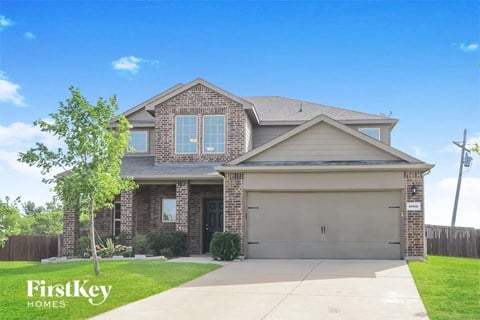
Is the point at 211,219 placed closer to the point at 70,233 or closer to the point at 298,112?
the point at 70,233

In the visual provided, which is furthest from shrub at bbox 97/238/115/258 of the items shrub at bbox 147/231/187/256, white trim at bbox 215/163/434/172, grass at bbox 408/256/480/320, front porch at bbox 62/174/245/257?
grass at bbox 408/256/480/320

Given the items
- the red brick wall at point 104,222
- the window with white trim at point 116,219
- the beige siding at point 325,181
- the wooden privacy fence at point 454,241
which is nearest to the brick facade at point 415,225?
the beige siding at point 325,181

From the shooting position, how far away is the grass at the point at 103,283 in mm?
9180

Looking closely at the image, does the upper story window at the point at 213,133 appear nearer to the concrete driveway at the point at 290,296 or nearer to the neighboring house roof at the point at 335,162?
the neighboring house roof at the point at 335,162

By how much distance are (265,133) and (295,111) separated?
199cm

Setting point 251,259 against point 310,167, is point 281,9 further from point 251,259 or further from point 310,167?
point 251,259

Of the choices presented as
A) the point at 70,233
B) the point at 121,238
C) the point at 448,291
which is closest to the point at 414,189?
the point at 448,291

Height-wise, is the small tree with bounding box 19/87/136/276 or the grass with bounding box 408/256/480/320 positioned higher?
the small tree with bounding box 19/87/136/276

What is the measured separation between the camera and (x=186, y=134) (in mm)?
22297

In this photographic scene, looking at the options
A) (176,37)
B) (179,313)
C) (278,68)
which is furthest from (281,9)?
(179,313)

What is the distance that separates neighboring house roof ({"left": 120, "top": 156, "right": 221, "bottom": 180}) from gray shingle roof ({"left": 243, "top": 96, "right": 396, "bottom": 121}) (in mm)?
4626

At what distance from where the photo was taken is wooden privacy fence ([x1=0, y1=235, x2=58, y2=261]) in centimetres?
2375

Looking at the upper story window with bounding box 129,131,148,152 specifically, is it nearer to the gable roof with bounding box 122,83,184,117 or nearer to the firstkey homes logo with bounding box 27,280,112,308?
the gable roof with bounding box 122,83,184,117

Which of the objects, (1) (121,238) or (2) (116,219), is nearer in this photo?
(1) (121,238)
